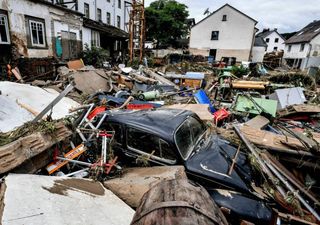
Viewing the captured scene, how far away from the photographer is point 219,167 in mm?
3113

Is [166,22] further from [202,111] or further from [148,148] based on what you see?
[148,148]

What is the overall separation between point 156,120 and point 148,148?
1.70 ft

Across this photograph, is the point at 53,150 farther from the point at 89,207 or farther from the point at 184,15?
the point at 184,15

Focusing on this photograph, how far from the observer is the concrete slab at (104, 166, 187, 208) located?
283 centimetres

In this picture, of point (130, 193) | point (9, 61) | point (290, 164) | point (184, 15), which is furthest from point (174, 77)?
point (184, 15)

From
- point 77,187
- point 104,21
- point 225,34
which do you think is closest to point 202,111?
point 77,187

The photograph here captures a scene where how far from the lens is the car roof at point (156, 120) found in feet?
11.0

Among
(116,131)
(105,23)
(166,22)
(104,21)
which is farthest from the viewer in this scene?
(166,22)

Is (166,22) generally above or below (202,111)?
above

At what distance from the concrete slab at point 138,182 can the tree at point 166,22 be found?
116 feet

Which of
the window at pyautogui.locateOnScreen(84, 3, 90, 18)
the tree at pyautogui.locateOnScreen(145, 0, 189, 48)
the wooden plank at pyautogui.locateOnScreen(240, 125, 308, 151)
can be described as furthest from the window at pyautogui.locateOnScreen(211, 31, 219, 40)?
the wooden plank at pyautogui.locateOnScreen(240, 125, 308, 151)

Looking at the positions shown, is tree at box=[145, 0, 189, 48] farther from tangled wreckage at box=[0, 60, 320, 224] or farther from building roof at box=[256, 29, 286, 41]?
tangled wreckage at box=[0, 60, 320, 224]

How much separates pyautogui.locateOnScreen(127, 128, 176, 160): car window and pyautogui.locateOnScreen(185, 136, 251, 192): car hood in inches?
14.5

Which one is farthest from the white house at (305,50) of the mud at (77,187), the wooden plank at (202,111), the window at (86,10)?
the mud at (77,187)
